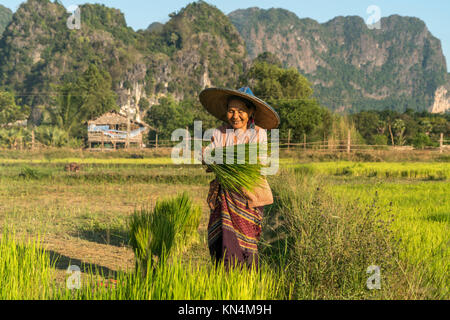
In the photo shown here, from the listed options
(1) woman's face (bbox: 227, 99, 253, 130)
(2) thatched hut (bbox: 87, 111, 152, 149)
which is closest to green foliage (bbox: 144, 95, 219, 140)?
(2) thatched hut (bbox: 87, 111, 152, 149)

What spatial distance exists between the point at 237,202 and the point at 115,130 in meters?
36.0

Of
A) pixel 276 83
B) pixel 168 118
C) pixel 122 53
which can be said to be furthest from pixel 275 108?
pixel 122 53

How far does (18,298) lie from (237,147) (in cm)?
151

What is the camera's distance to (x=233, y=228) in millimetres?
2938

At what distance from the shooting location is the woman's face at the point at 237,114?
3096mm

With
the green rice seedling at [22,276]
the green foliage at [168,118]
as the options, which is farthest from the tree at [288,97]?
the green rice seedling at [22,276]

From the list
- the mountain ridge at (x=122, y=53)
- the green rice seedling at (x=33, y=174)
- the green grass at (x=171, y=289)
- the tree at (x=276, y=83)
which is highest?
the mountain ridge at (x=122, y=53)

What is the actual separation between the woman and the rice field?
208 millimetres

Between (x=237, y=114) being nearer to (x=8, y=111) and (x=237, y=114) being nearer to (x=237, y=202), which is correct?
(x=237, y=202)

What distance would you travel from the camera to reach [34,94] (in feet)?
298

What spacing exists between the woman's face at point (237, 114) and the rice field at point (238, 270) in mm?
856

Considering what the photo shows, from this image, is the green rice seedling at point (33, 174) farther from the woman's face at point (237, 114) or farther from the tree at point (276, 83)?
the tree at point (276, 83)
